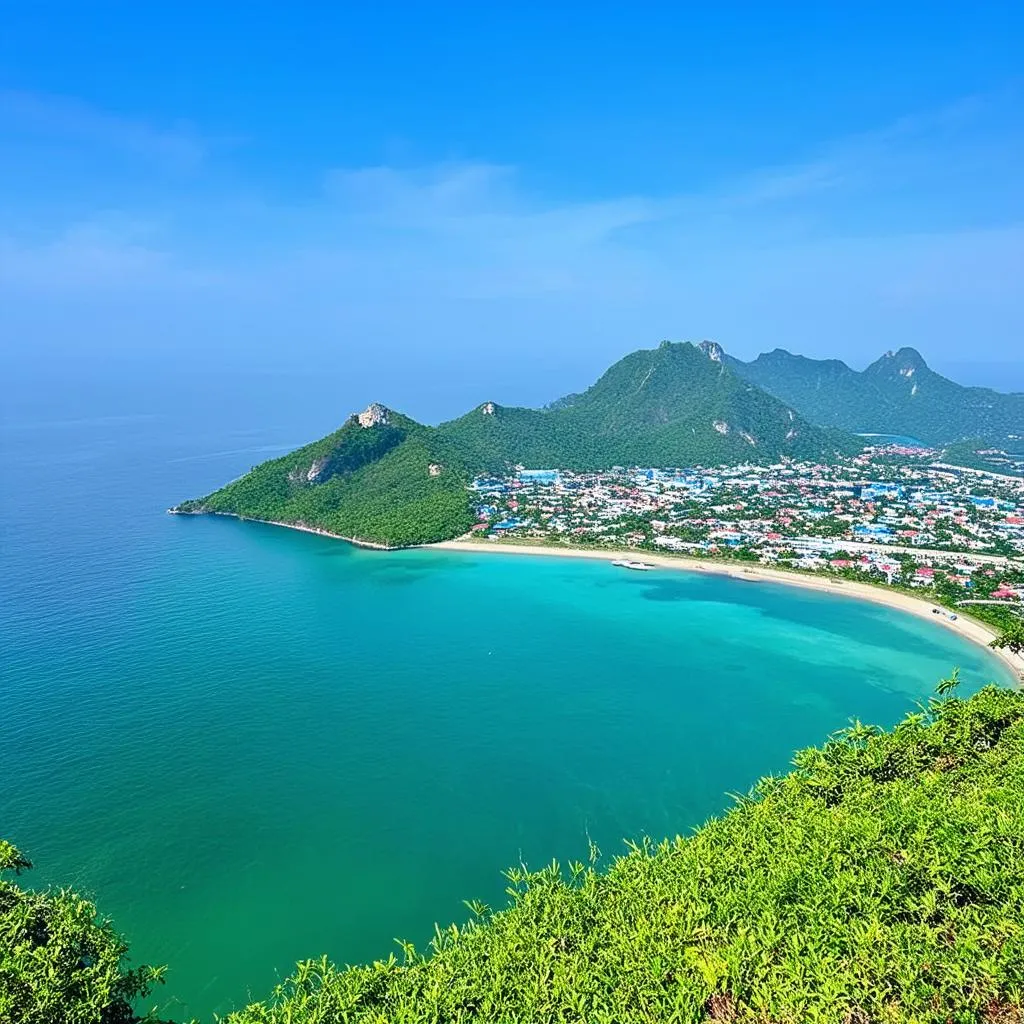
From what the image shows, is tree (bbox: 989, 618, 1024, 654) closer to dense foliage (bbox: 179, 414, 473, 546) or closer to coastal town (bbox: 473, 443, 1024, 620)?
coastal town (bbox: 473, 443, 1024, 620)

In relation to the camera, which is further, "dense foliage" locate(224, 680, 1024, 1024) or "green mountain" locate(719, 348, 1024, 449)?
"green mountain" locate(719, 348, 1024, 449)

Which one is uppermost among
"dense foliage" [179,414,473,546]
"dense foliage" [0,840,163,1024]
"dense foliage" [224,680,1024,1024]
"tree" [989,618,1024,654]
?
"dense foliage" [179,414,473,546]

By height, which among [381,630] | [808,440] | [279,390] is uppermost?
[279,390]

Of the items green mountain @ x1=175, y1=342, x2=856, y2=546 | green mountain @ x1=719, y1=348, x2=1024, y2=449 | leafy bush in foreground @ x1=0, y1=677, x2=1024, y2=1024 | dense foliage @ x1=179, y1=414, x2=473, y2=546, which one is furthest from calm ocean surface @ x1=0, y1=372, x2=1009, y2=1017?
green mountain @ x1=719, y1=348, x2=1024, y2=449

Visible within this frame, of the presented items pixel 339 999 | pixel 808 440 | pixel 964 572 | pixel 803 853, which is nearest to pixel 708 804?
pixel 803 853

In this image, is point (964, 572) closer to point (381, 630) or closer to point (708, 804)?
point (708, 804)

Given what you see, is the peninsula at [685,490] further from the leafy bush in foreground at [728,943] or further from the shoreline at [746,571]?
the leafy bush in foreground at [728,943]

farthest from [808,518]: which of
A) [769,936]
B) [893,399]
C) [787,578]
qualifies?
[893,399]
